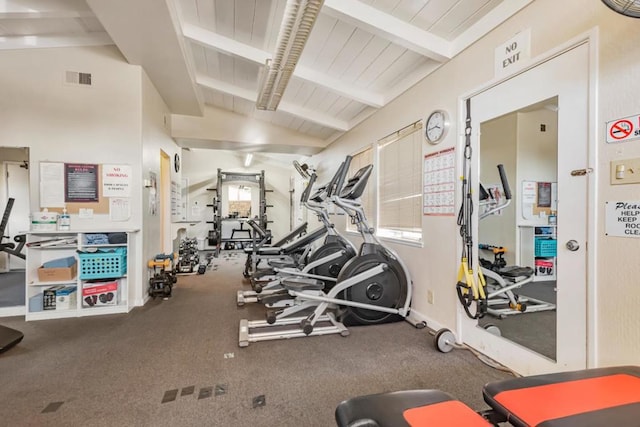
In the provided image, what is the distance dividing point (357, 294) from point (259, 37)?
292cm

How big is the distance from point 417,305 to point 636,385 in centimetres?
214

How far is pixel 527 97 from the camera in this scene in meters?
1.99

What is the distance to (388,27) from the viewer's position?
95.0 inches

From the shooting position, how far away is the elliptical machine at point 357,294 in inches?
112

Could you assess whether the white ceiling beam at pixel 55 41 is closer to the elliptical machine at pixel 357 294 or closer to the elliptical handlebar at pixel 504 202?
the elliptical machine at pixel 357 294

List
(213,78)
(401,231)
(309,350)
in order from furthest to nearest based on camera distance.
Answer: (213,78), (401,231), (309,350)

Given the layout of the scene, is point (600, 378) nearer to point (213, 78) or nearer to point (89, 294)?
point (89, 294)

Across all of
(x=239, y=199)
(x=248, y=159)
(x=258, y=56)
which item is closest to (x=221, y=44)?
(x=258, y=56)

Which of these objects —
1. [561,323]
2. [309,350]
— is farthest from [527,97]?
[309,350]

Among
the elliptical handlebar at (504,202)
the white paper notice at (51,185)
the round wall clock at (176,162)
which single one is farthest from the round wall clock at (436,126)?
the round wall clock at (176,162)

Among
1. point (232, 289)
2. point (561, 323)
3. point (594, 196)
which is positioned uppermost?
point (594, 196)

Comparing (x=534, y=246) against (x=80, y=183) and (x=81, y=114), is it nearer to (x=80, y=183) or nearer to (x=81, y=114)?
(x=80, y=183)

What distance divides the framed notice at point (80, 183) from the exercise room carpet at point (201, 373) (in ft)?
4.54

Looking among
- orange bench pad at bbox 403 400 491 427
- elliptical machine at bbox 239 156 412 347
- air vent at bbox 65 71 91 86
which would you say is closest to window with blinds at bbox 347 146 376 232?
elliptical machine at bbox 239 156 412 347
